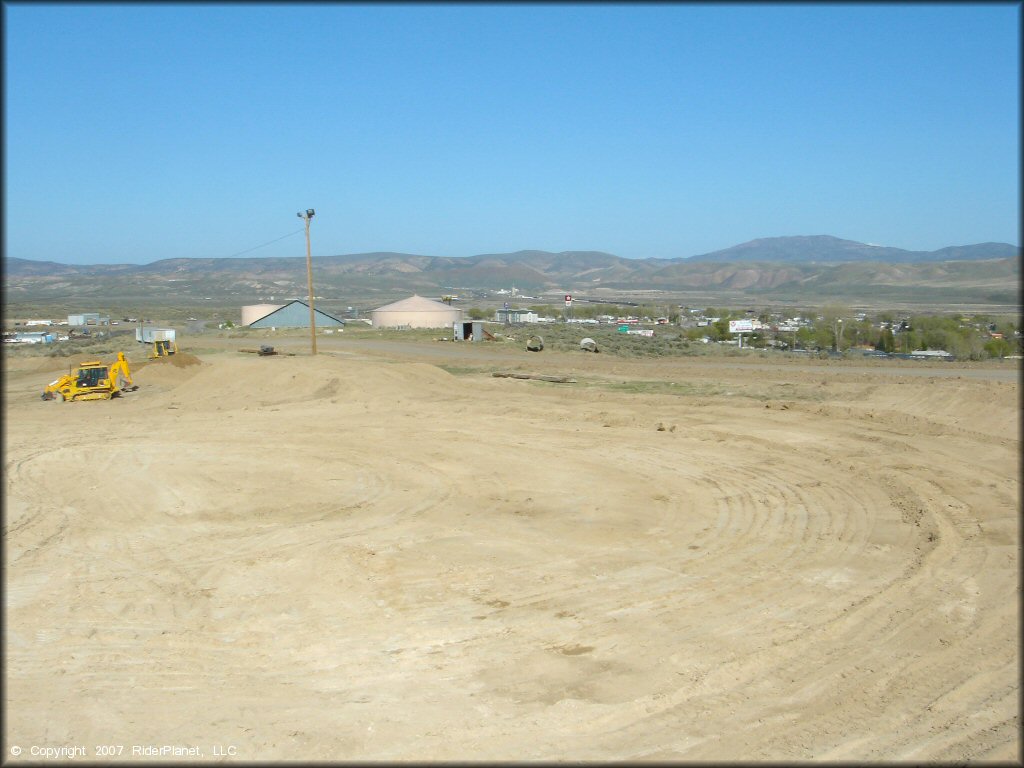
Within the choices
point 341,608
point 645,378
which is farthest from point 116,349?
point 341,608

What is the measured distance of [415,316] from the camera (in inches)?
2918

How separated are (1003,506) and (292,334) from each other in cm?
5616

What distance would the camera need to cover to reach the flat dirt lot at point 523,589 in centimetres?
782

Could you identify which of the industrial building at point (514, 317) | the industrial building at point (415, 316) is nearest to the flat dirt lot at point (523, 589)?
the industrial building at point (415, 316)

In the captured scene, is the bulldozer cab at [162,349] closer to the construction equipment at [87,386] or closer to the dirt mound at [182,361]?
the dirt mound at [182,361]

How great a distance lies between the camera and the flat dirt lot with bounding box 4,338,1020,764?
25.6 ft

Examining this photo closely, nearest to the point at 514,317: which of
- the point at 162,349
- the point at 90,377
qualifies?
the point at 162,349

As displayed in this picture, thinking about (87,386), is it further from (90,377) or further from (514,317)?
(514,317)

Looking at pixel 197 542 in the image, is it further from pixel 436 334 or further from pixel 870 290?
pixel 870 290

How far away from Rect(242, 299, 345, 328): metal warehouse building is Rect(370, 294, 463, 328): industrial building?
357 centimetres

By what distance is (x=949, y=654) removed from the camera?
29.8ft

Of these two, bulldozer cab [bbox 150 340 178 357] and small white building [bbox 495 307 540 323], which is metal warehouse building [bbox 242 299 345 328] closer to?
small white building [bbox 495 307 540 323]

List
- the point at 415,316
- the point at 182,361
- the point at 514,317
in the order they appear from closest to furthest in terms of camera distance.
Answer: the point at 182,361, the point at 415,316, the point at 514,317

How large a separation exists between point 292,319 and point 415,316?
10482mm
